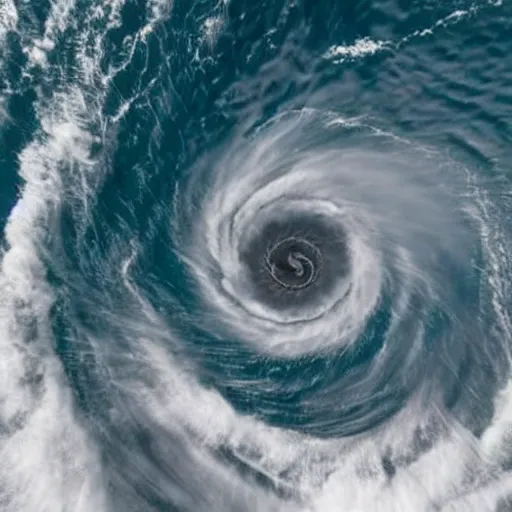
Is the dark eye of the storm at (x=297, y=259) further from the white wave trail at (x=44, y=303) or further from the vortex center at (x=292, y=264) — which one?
the white wave trail at (x=44, y=303)

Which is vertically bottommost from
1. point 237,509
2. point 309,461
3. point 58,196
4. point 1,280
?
point 237,509

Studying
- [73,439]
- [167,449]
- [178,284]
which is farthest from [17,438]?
[178,284]

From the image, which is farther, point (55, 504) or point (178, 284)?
point (178, 284)

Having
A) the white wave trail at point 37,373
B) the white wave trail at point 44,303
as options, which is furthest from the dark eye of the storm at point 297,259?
the white wave trail at point 37,373

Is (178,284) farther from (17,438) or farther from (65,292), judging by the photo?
(17,438)

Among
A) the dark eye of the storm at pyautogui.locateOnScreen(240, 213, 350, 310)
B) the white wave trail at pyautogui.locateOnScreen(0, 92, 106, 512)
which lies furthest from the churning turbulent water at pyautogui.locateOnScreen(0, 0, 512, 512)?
the dark eye of the storm at pyautogui.locateOnScreen(240, 213, 350, 310)

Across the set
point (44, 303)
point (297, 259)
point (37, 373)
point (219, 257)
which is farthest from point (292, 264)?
point (37, 373)
